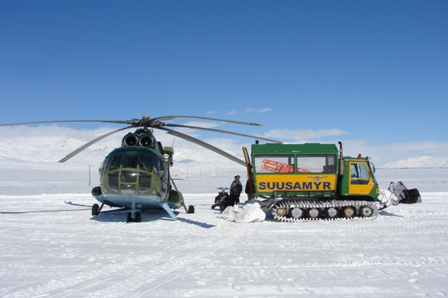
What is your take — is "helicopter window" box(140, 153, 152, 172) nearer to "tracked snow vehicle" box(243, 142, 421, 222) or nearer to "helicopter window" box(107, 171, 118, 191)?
"helicopter window" box(107, 171, 118, 191)

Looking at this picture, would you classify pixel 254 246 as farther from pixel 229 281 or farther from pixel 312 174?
pixel 312 174

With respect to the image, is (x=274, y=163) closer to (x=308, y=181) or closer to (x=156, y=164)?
(x=308, y=181)

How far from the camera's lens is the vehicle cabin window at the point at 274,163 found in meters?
11.7

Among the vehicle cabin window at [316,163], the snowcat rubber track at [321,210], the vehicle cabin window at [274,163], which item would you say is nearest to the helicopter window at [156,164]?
the vehicle cabin window at [274,163]

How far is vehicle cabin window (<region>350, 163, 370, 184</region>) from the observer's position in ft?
38.7

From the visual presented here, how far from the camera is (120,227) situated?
1006 centimetres

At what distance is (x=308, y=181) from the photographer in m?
11.6

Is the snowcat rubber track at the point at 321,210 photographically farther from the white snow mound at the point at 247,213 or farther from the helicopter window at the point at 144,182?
the helicopter window at the point at 144,182

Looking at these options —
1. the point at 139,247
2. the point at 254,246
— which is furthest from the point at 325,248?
the point at 139,247

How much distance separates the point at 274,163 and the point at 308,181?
4.10 ft

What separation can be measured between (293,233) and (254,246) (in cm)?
197

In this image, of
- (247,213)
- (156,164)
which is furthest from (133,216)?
(247,213)

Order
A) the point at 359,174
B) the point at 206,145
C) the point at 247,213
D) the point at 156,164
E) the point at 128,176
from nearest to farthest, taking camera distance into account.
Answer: the point at 128,176
the point at 156,164
the point at 247,213
the point at 206,145
the point at 359,174

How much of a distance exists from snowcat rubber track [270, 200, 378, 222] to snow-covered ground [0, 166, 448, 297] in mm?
656
